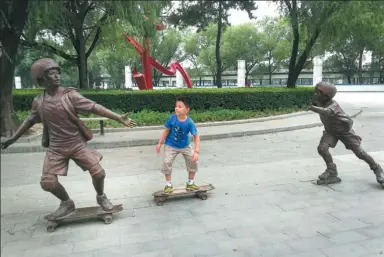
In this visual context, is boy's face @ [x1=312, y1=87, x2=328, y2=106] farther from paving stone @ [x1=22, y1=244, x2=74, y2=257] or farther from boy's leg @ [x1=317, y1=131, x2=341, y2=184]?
paving stone @ [x1=22, y1=244, x2=74, y2=257]

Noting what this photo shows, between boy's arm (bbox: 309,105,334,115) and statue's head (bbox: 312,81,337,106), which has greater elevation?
statue's head (bbox: 312,81,337,106)

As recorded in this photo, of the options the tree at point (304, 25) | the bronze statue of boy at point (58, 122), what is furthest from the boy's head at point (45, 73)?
the tree at point (304, 25)

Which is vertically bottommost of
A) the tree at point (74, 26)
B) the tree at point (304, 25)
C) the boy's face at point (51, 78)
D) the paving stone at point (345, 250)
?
the paving stone at point (345, 250)

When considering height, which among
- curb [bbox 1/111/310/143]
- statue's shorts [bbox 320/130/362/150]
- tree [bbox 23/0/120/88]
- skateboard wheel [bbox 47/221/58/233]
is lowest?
skateboard wheel [bbox 47/221/58/233]

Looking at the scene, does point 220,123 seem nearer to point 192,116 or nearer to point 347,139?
point 192,116

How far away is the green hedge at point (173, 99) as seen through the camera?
12781 millimetres

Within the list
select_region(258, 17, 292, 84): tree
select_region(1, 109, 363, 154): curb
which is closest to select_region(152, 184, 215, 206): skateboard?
select_region(1, 109, 363, 154): curb

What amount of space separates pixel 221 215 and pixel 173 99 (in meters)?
9.15

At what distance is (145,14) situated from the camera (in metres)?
12.1

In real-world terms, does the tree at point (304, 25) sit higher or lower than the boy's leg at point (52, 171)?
higher

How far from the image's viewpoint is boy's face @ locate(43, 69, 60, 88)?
352cm

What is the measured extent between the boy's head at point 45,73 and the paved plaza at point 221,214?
4.06ft

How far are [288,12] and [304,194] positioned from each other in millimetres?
11110

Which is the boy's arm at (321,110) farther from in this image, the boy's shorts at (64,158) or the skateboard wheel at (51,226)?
the skateboard wheel at (51,226)
